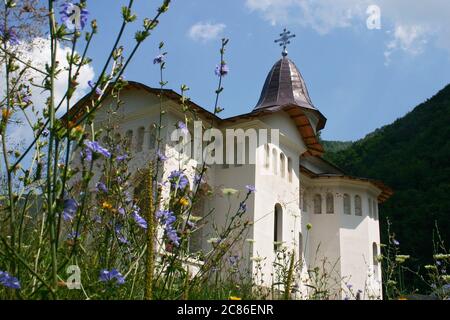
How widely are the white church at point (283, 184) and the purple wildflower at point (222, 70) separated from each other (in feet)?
24.6

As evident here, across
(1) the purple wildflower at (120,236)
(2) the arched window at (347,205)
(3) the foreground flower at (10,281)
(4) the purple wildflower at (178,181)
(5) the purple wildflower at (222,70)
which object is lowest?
(3) the foreground flower at (10,281)

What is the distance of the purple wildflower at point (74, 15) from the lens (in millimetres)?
2076

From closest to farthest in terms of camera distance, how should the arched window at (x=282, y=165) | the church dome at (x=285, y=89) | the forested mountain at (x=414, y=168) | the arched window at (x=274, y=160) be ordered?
1. the arched window at (x=274, y=160)
2. the arched window at (x=282, y=165)
3. the church dome at (x=285, y=89)
4. the forested mountain at (x=414, y=168)

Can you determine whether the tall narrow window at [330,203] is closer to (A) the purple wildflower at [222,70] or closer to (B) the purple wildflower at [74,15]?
(A) the purple wildflower at [222,70]

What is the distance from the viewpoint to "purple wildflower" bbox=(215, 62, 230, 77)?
10.8 feet

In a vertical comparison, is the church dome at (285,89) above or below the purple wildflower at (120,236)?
A: above

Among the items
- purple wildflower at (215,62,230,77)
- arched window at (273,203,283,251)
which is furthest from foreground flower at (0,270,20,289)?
arched window at (273,203,283,251)

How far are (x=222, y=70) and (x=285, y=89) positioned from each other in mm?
24114

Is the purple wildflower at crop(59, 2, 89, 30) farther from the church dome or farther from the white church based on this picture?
the church dome

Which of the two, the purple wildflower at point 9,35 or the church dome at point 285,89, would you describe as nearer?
the purple wildflower at point 9,35

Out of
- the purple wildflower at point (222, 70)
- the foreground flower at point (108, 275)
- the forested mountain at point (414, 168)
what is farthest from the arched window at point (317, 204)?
the foreground flower at point (108, 275)

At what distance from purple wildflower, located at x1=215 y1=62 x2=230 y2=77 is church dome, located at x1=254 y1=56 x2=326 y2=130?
22.8 m

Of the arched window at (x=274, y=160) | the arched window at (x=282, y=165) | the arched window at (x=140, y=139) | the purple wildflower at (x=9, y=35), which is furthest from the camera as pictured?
the arched window at (x=282, y=165)
